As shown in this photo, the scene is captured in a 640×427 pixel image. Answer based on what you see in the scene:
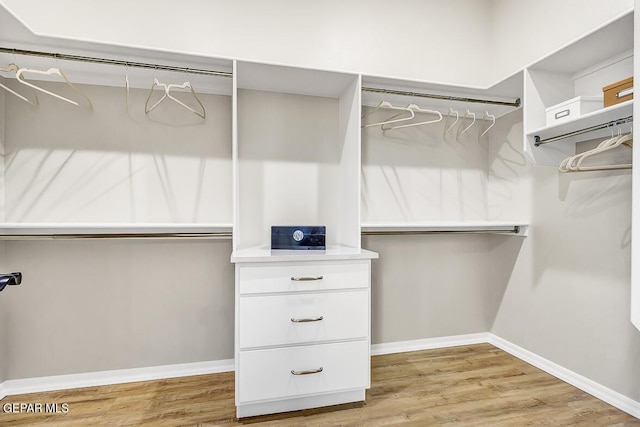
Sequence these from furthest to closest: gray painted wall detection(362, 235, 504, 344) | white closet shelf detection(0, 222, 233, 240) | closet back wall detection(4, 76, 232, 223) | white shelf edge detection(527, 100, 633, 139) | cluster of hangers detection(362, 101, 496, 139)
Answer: gray painted wall detection(362, 235, 504, 344) < cluster of hangers detection(362, 101, 496, 139) < closet back wall detection(4, 76, 232, 223) < white closet shelf detection(0, 222, 233, 240) < white shelf edge detection(527, 100, 633, 139)

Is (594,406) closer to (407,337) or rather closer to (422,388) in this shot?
(422,388)

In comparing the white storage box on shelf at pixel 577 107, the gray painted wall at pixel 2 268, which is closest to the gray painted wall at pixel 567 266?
the white storage box on shelf at pixel 577 107

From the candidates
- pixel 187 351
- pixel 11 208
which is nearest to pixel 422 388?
pixel 187 351

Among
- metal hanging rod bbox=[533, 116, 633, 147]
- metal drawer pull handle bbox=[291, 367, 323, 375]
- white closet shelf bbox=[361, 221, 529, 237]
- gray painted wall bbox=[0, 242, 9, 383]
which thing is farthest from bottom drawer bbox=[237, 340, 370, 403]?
metal hanging rod bbox=[533, 116, 633, 147]

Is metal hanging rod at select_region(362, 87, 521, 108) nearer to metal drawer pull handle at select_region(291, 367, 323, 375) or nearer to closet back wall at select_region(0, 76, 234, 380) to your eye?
closet back wall at select_region(0, 76, 234, 380)

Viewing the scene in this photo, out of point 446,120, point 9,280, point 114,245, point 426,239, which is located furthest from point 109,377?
point 446,120

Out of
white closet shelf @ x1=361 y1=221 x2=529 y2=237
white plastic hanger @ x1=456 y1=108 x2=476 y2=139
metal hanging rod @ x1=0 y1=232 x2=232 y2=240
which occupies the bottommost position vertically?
metal hanging rod @ x1=0 y1=232 x2=232 y2=240

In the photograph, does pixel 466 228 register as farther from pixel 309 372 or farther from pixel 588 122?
pixel 309 372

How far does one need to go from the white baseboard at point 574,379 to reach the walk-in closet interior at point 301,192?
0.01m

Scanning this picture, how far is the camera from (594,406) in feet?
6.26

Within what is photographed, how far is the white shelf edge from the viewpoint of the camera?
60.7 inches

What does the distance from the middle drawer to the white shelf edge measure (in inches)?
53.7

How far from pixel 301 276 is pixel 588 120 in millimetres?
1665

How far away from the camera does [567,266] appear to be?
219 cm
